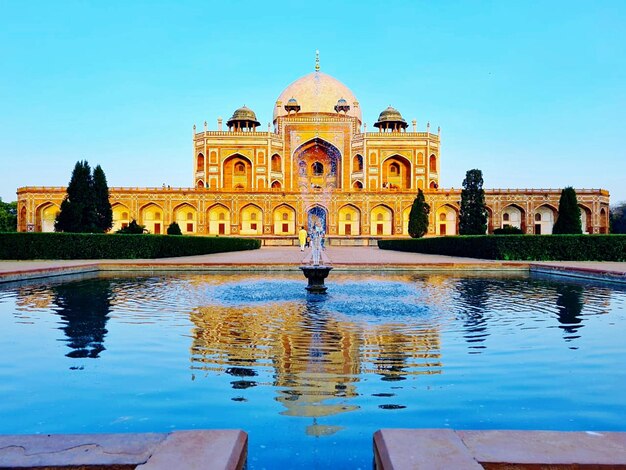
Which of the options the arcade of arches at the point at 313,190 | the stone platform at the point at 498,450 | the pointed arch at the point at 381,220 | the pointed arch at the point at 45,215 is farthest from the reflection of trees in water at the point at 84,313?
the pointed arch at the point at 45,215

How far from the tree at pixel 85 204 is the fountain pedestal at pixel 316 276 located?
15248mm

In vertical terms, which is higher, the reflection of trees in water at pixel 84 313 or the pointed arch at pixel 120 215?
the pointed arch at pixel 120 215

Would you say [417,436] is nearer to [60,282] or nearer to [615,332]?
[615,332]

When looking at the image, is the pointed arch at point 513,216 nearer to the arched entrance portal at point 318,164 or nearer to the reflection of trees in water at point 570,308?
the arched entrance portal at point 318,164

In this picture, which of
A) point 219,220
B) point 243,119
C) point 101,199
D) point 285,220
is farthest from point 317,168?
point 101,199

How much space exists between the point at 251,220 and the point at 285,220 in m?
2.40

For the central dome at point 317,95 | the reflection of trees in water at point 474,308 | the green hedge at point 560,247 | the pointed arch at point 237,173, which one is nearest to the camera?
the reflection of trees in water at point 474,308

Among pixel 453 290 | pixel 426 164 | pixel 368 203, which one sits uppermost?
pixel 426 164

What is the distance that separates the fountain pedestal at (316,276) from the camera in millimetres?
7504

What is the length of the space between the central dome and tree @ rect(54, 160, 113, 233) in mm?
23212

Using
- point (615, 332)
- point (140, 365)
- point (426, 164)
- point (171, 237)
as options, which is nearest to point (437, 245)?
point (171, 237)

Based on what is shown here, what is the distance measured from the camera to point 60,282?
30.4 feet

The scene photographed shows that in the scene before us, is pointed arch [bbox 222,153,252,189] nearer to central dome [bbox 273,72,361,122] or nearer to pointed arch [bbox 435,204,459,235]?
central dome [bbox 273,72,361,122]

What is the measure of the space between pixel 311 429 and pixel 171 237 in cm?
1567
